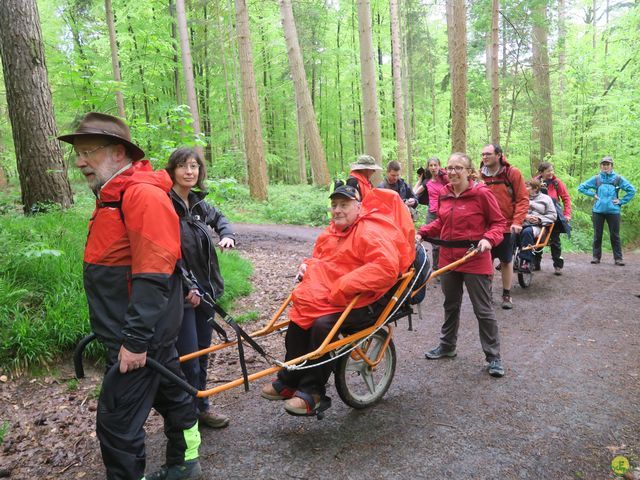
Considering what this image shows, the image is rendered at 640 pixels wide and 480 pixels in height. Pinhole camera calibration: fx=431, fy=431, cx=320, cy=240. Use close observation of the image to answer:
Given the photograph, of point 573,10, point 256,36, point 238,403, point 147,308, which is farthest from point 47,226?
point 573,10

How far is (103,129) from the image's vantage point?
7.64ft

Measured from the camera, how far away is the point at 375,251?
335 cm

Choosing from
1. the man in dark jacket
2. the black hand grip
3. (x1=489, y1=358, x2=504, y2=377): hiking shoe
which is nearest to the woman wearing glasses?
the black hand grip

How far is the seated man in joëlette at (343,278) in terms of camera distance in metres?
3.29

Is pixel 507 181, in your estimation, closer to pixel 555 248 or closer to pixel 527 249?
pixel 527 249

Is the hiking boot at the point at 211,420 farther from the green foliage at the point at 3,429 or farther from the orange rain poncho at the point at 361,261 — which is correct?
the green foliage at the point at 3,429

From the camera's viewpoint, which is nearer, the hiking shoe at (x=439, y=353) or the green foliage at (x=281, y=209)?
the hiking shoe at (x=439, y=353)

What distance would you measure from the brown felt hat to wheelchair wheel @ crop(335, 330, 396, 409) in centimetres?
230

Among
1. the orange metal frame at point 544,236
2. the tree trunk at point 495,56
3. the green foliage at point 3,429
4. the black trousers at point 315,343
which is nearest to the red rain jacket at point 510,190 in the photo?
the orange metal frame at point 544,236

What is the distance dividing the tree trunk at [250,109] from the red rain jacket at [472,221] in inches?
492

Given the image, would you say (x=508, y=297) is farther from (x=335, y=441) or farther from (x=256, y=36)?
(x=256, y=36)

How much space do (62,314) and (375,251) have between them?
335 centimetres

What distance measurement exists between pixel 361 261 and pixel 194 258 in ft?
4.39

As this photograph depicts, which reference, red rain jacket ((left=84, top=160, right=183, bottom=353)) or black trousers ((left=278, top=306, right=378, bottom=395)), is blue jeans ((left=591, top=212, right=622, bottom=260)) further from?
red rain jacket ((left=84, top=160, right=183, bottom=353))
